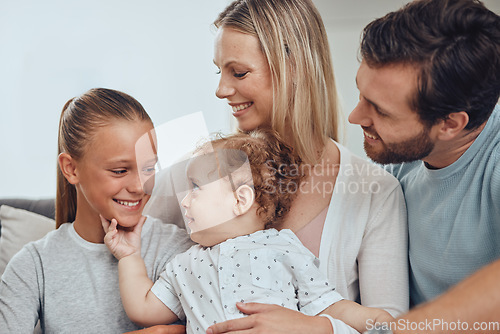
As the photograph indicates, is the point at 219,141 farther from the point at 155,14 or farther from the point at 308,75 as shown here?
the point at 155,14

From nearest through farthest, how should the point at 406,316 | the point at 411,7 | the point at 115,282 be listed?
the point at 406,316 → the point at 411,7 → the point at 115,282

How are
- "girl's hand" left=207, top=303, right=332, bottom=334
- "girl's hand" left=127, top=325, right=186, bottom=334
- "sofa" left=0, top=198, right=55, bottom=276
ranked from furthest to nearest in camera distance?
"sofa" left=0, top=198, right=55, bottom=276, "girl's hand" left=127, top=325, right=186, bottom=334, "girl's hand" left=207, top=303, right=332, bottom=334

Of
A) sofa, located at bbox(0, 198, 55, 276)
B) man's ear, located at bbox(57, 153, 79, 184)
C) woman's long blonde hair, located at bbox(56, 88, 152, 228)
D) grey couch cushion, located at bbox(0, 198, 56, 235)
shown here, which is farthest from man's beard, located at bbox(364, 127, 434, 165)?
grey couch cushion, located at bbox(0, 198, 56, 235)

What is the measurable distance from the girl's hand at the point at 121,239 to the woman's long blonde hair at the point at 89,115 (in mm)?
164

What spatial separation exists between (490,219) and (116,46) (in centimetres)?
98

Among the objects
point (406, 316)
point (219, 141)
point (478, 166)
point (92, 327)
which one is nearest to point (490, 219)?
point (478, 166)

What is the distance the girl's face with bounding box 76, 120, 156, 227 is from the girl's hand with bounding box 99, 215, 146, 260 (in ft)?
0.08

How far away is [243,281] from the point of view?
87 centimetres

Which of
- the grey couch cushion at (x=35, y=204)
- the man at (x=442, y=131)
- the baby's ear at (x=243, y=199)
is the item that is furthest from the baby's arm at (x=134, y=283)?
the grey couch cushion at (x=35, y=204)

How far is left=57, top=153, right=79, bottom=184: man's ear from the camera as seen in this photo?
38.4 inches

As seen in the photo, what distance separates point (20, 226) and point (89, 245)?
811mm

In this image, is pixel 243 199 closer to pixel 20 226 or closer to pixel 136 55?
pixel 136 55

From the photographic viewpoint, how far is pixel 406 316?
764 mm

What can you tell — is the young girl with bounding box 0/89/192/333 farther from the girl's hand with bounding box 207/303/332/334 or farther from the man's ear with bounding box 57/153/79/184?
the girl's hand with bounding box 207/303/332/334
